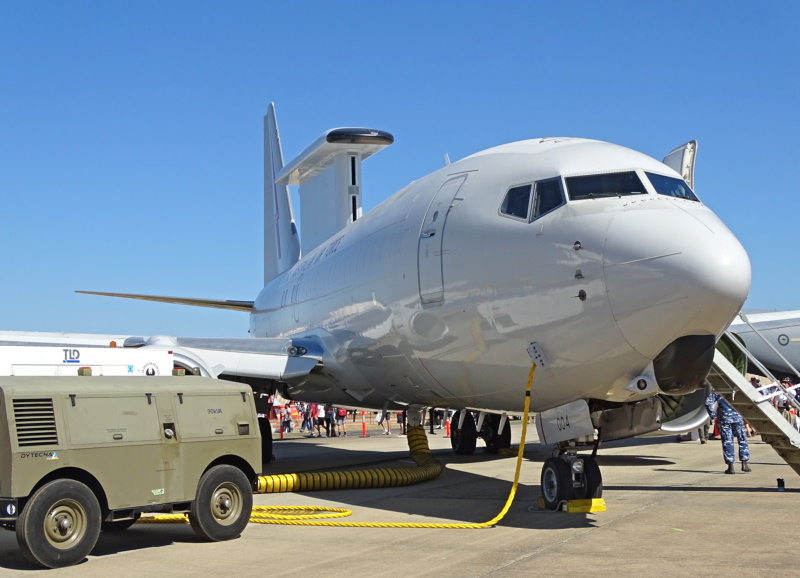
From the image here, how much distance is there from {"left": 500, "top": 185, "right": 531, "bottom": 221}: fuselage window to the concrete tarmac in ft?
11.5

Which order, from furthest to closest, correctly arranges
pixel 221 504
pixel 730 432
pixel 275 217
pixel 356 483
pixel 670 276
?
pixel 275 217 < pixel 730 432 < pixel 356 483 < pixel 221 504 < pixel 670 276

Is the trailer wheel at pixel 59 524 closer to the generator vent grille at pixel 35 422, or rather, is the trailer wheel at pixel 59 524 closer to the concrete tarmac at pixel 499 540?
the concrete tarmac at pixel 499 540

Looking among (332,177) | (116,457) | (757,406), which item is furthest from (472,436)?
(116,457)

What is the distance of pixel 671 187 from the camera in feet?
32.5

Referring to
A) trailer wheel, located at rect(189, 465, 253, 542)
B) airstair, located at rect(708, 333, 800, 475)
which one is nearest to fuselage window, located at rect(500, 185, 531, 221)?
trailer wheel, located at rect(189, 465, 253, 542)

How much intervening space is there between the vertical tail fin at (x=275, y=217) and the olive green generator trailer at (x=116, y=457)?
55.8 feet

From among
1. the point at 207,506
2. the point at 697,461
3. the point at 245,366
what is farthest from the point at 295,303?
the point at 207,506

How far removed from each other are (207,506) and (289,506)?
2.80 metres

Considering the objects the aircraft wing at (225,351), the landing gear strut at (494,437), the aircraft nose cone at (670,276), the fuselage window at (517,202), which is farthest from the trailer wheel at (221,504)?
the landing gear strut at (494,437)

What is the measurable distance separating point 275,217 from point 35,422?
2180 cm

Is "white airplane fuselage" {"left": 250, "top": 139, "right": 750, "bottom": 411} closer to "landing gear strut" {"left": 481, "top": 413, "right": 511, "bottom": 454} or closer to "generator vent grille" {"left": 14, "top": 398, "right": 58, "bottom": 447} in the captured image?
"generator vent grille" {"left": 14, "top": 398, "right": 58, "bottom": 447}

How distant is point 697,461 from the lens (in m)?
17.6

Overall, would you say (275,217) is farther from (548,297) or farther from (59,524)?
(59,524)

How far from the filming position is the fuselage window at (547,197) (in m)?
9.85
